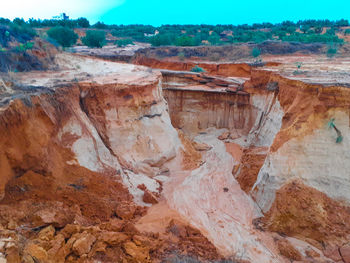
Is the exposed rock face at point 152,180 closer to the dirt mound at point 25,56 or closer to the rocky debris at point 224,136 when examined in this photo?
the dirt mound at point 25,56

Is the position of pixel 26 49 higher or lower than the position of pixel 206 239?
higher

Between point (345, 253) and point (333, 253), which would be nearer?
point (345, 253)

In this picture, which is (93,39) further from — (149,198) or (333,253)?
(333,253)

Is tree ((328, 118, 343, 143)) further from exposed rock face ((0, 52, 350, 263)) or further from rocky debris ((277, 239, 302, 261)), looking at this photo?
rocky debris ((277, 239, 302, 261))

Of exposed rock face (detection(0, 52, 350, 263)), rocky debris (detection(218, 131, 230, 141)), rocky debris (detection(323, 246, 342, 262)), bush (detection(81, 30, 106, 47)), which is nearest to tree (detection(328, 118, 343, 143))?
exposed rock face (detection(0, 52, 350, 263))

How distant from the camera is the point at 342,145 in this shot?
7535 mm

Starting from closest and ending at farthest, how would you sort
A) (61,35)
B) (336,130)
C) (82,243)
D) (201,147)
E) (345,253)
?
(82,243)
(345,253)
(336,130)
(201,147)
(61,35)

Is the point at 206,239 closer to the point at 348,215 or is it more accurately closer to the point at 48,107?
the point at 348,215

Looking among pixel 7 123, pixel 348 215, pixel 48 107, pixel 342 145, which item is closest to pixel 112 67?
pixel 48 107

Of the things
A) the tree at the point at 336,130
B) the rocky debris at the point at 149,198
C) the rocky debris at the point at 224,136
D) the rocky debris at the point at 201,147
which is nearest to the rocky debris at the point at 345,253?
the tree at the point at 336,130

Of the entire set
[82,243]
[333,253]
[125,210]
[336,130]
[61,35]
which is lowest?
[333,253]

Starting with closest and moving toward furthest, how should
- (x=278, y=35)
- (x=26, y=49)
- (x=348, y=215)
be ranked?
(x=348, y=215) → (x=26, y=49) → (x=278, y=35)

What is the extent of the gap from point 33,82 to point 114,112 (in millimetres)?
3096

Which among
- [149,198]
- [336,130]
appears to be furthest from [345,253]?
[149,198]
